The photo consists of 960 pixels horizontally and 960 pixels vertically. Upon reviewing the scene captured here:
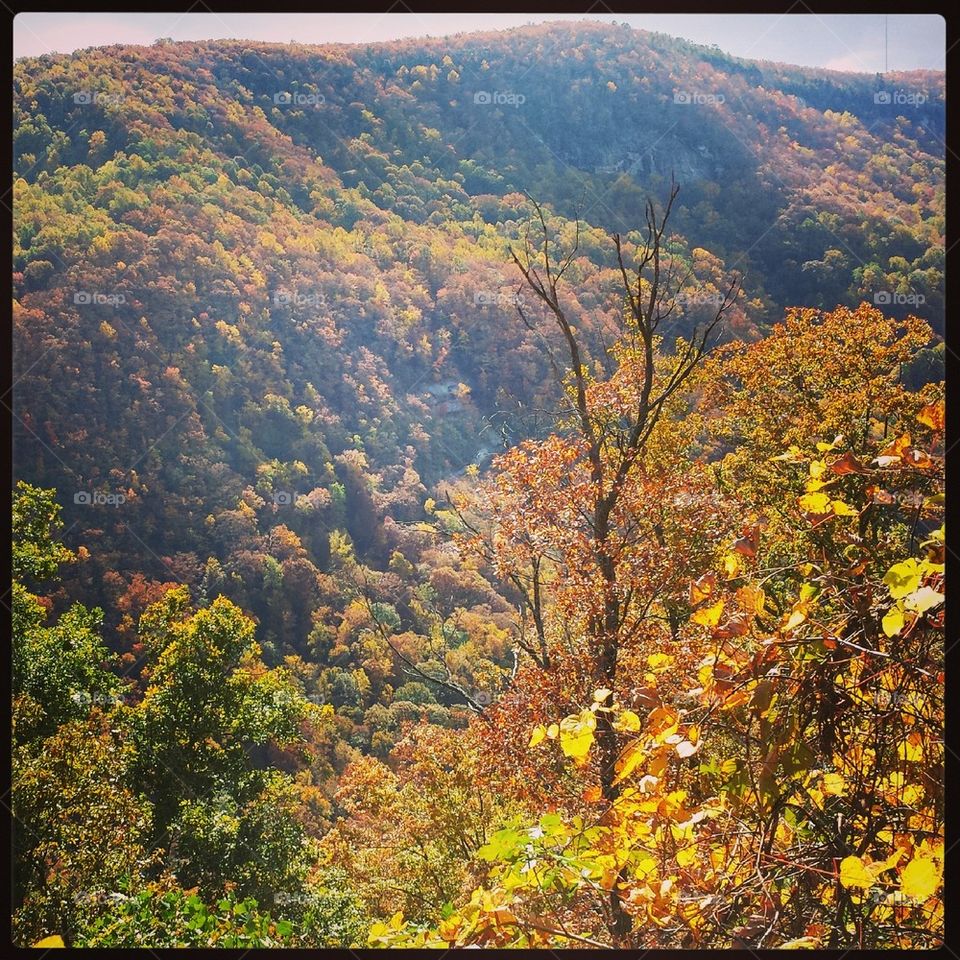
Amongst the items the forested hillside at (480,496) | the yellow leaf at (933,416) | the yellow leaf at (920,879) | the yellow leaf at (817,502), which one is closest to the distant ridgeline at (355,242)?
the forested hillside at (480,496)

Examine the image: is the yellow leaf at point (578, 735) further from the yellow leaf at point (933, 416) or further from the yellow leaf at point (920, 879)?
the yellow leaf at point (933, 416)

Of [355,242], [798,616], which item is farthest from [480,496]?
[355,242]

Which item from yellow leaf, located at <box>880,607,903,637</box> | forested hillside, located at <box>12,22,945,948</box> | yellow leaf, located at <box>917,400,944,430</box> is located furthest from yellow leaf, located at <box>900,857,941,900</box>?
yellow leaf, located at <box>917,400,944,430</box>

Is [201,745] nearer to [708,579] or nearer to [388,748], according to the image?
[388,748]

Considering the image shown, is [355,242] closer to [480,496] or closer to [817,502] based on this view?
[480,496]

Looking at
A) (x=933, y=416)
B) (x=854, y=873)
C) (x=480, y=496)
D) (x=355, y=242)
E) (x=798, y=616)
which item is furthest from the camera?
(x=355, y=242)

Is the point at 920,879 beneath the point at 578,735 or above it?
beneath

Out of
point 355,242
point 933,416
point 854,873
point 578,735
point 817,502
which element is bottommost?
point 854,873
